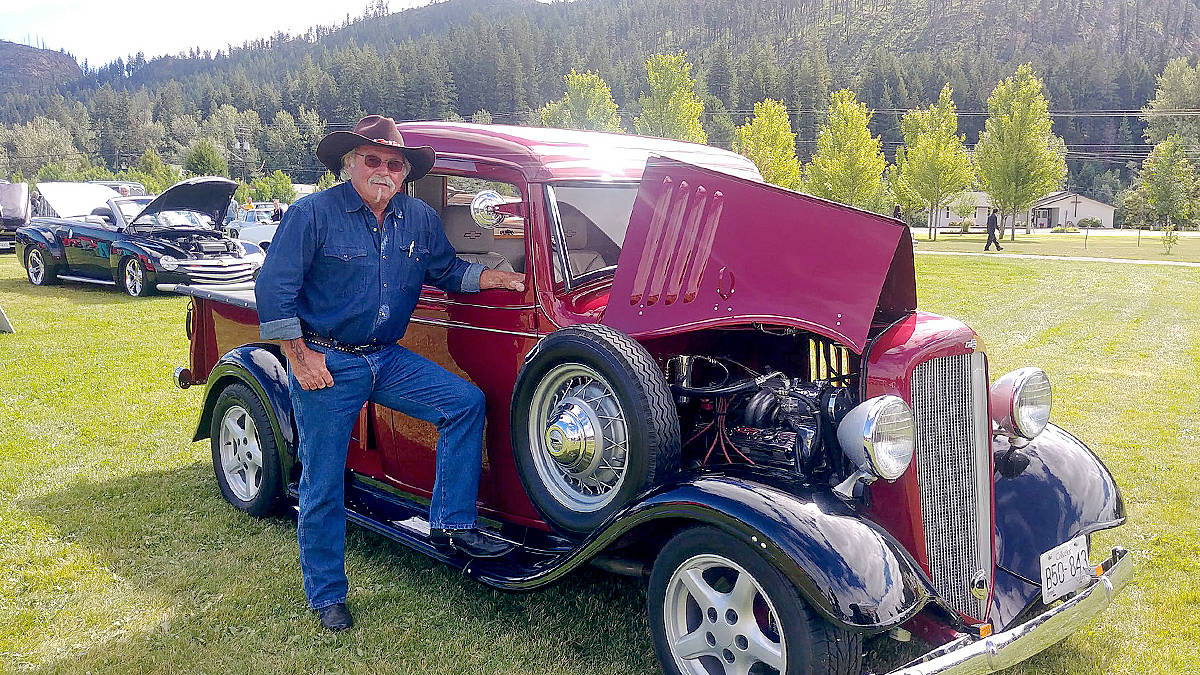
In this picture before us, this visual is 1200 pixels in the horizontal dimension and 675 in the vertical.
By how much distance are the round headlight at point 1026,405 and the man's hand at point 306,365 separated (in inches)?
118

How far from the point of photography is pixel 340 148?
381 cm

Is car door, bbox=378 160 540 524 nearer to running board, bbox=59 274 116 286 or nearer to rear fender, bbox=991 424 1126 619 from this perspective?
rear fender, bbox=991 424 1126 619

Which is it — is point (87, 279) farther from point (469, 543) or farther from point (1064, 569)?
point (1064, 569)

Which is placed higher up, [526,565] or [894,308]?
[894,308]

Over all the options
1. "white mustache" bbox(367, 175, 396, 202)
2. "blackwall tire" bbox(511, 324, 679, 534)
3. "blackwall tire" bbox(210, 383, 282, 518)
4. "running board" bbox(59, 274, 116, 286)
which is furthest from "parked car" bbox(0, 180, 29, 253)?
"blackwall tire" bbox(511, 324, 679, 534)

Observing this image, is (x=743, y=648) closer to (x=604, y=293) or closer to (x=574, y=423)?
(x=574, y=423)

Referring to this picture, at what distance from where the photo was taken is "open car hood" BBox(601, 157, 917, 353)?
10.00 ft

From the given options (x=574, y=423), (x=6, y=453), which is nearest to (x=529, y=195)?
(x=574, y=423)

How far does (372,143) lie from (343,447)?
136 centimetres

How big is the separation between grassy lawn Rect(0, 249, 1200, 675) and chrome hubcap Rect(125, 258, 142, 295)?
271 inches

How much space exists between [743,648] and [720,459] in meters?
0.82

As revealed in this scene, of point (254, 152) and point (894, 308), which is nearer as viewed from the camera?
point (894, 308)

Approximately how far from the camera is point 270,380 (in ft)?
15.5

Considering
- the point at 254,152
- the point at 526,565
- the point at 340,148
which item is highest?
the point at 254,152
